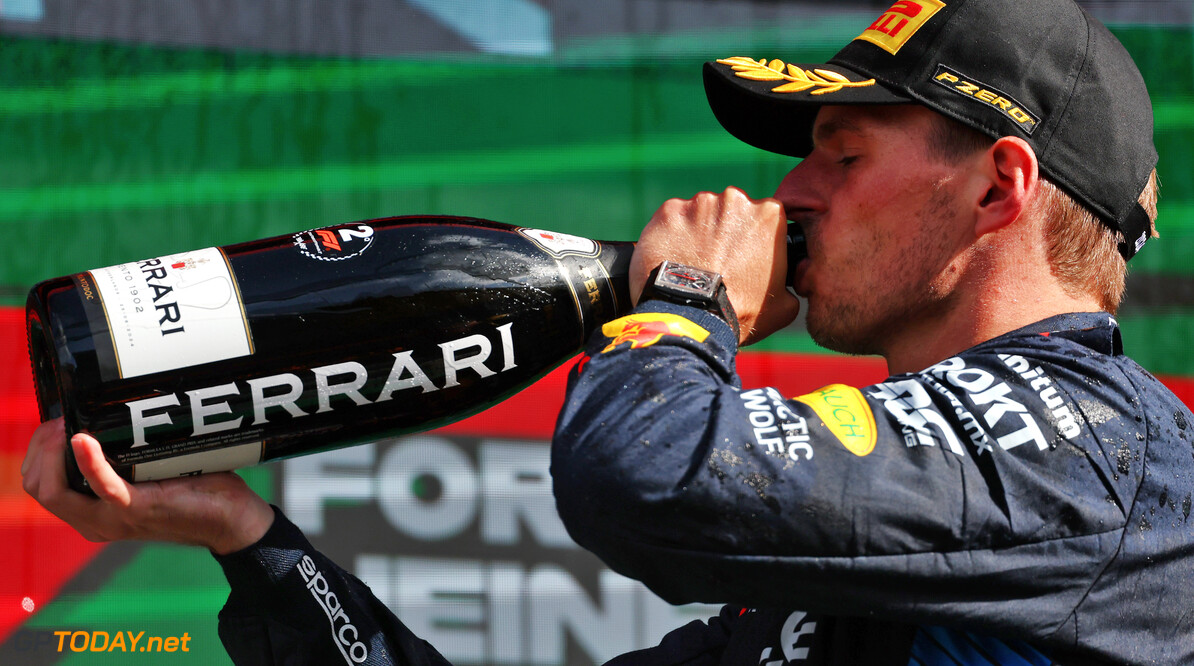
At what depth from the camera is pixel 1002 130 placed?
43.4 inches

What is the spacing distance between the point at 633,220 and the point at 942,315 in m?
1.91

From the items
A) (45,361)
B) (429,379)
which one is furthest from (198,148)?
(429,379)

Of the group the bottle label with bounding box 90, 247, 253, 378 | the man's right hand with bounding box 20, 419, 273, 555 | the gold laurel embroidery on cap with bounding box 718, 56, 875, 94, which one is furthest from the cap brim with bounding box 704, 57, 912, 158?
the man's right hand with bounding box 20, 419, 273, 555

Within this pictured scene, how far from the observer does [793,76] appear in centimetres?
123

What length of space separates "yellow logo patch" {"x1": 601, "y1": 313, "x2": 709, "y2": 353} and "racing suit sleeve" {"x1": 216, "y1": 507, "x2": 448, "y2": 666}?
573mm

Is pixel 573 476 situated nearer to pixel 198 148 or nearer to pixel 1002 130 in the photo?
pixel 1002 130

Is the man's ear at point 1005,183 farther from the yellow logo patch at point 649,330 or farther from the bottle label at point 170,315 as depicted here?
the bottle label at point 170,315

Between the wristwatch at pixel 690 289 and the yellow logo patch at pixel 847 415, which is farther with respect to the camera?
the wristwatch at pixel 690 289

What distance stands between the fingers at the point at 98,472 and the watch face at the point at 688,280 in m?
0.63

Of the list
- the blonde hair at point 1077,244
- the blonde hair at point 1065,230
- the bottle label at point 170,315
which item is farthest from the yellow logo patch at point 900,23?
the bottle label at point 170,315

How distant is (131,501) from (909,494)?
2.76 feet

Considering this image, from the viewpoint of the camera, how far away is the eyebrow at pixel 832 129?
3.92ft

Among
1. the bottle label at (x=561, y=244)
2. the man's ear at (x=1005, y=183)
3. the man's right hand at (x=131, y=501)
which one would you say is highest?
the man's ear at (x=1005, y=183)

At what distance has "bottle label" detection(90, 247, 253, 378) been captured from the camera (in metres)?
1.07
